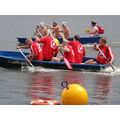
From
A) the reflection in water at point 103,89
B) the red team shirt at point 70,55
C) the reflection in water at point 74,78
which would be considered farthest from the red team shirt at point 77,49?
the reflection in water at point 103,89

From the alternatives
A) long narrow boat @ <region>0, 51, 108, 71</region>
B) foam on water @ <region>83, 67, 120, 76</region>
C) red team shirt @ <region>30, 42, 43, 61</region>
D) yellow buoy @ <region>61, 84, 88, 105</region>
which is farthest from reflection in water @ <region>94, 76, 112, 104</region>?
red team shirt @ <region>30, 42, 43, 61</region>

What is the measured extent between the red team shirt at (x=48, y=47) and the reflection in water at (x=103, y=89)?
9.11 ft

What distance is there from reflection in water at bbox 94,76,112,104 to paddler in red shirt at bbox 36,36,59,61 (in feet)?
9.12

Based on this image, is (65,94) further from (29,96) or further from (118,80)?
(118,80)

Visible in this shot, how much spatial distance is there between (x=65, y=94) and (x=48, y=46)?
7936mm

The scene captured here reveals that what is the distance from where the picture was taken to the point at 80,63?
1933cm

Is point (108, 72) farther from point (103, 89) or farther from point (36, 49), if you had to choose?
point (103, 89)

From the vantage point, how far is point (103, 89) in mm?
15109

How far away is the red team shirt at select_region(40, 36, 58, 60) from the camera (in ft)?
63.7

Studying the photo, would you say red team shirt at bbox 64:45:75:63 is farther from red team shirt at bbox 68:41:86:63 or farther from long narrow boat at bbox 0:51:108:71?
red team shirt at bbox 68:41:86:63

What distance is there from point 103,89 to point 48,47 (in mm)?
5010

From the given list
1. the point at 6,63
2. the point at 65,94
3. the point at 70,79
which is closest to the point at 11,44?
the point at 6,63

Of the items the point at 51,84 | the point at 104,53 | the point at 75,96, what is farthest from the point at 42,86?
the point at 104,53

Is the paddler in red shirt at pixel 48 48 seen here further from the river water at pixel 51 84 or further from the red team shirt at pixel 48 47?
the river water at pixel 51 84
